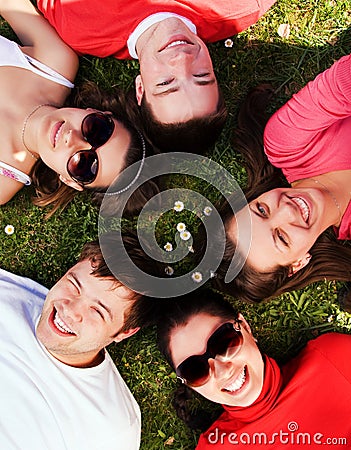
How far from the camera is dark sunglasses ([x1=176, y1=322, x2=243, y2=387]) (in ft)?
11.1

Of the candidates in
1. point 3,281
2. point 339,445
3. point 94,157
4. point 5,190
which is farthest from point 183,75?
point 339,445

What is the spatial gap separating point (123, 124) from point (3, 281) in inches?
57.6

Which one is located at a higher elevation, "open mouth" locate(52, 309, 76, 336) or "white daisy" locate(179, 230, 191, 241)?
"white daisy" locate(179, 230, 191, 241)

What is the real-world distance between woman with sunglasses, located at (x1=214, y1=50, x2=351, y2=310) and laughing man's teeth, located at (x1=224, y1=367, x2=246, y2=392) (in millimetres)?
499

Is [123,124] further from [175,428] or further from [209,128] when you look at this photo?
[175,428]

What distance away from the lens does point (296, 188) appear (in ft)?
11.2

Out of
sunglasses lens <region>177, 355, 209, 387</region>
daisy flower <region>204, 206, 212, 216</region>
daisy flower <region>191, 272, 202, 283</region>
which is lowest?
sunglasses lens <region>177, 355, 209, 387</region>

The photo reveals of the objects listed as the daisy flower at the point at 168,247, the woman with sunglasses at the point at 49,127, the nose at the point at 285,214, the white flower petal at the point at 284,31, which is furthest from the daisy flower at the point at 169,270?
the white flower petal at the point at 284,31

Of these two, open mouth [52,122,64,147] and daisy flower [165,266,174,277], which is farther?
daisy flower [165,266,174,277]

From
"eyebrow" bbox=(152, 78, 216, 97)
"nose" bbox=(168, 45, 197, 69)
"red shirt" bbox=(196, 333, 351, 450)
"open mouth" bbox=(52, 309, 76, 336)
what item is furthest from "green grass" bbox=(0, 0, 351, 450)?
"nose" bbox=(168, 45, 197, 69)

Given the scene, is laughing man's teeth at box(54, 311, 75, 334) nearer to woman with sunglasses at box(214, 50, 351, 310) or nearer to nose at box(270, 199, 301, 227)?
woman with sunglasses at box(214, 50, 351, 310)

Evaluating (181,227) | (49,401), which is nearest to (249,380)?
(181,227)

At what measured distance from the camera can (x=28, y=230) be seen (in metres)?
4.14

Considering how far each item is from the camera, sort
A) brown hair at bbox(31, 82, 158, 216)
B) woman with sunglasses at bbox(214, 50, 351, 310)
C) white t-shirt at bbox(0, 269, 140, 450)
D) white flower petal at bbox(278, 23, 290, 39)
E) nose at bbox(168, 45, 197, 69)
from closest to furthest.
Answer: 1. nose at bbox(168, 45, 197, 69)
2. woman with sunglasses at bbox(214, 50, 351, 310)
3. white t-shirt at bbox(0, 269, 140, 450)
4. brown hair at bbox(31, 82, 158, 216)
5. white flower petal at bbox(278, 23, 290, 39)
